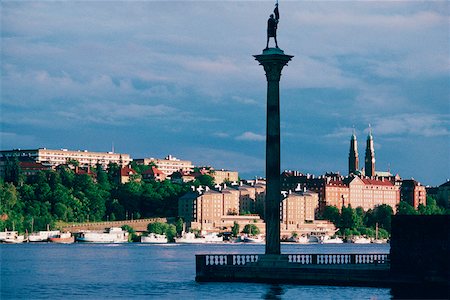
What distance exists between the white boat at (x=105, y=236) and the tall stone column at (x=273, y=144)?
131m

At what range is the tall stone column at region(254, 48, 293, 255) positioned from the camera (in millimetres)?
59281

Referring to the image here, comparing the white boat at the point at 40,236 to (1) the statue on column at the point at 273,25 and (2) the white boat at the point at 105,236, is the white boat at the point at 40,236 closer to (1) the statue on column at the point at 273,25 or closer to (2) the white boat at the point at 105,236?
(2) the white boat at the point at 105,236

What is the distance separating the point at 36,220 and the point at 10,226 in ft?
22.5

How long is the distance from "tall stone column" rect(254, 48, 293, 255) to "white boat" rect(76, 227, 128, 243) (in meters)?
131

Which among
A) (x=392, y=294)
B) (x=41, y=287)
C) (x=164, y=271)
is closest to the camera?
(x=392, y=294)

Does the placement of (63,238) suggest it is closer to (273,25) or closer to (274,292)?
(273,25)

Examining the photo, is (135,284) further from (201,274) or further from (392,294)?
(392,294)

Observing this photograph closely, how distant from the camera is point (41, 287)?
210 ft

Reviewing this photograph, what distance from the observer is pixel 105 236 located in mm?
190750

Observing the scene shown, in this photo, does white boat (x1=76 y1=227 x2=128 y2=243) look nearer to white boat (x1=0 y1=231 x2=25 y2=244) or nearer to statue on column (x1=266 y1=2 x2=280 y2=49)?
white boat (x1=0 y1=231 x2=25 y2=244)

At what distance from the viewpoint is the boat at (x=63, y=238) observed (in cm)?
18438

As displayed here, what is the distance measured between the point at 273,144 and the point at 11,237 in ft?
406

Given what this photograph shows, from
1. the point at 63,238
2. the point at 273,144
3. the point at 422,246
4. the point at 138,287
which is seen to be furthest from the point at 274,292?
the point at 63,238

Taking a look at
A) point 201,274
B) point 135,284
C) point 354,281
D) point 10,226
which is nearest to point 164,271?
point 135,284
